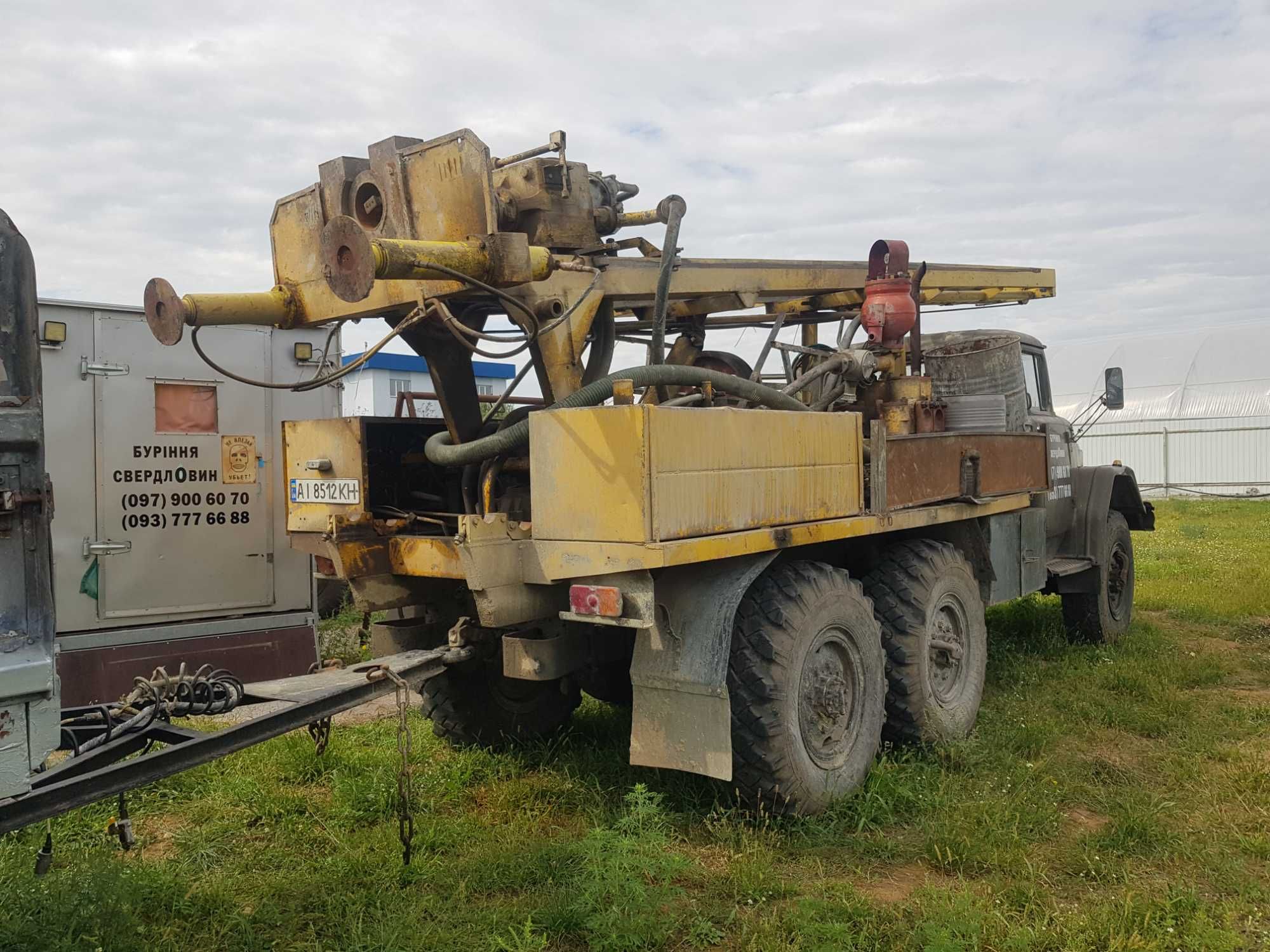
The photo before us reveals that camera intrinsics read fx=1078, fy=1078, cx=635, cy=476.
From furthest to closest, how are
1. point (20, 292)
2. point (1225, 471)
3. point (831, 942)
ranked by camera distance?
point (1225, 471)
point (831, 942)
point (20, 292)

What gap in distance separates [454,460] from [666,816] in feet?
5.91

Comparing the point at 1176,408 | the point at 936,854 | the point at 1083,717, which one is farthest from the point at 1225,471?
the point at 936,854

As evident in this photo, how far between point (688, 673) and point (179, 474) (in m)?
4.21

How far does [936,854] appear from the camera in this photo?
14.4 ft

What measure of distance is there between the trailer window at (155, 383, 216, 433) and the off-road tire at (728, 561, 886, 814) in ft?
13.8

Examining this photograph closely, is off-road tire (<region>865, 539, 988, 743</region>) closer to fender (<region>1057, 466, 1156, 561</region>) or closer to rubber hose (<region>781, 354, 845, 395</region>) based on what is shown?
rubber hose (<region>781, 354, 845, 395</region>)

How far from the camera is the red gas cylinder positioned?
20.9ft

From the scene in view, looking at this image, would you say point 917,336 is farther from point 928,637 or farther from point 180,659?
point 180,659

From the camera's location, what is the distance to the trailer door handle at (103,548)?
662cm

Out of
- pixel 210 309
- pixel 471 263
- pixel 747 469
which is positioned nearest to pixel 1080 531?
pixel 747 469

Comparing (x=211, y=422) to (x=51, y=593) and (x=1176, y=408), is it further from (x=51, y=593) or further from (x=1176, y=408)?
(x=1176, y=408)

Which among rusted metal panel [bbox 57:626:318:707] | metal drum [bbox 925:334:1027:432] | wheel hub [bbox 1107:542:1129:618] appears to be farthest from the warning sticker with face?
wheel hub [bbox 1107:542:1129:618]

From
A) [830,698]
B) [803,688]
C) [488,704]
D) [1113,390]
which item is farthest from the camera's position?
[1113,390]

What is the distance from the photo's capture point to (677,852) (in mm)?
4453
